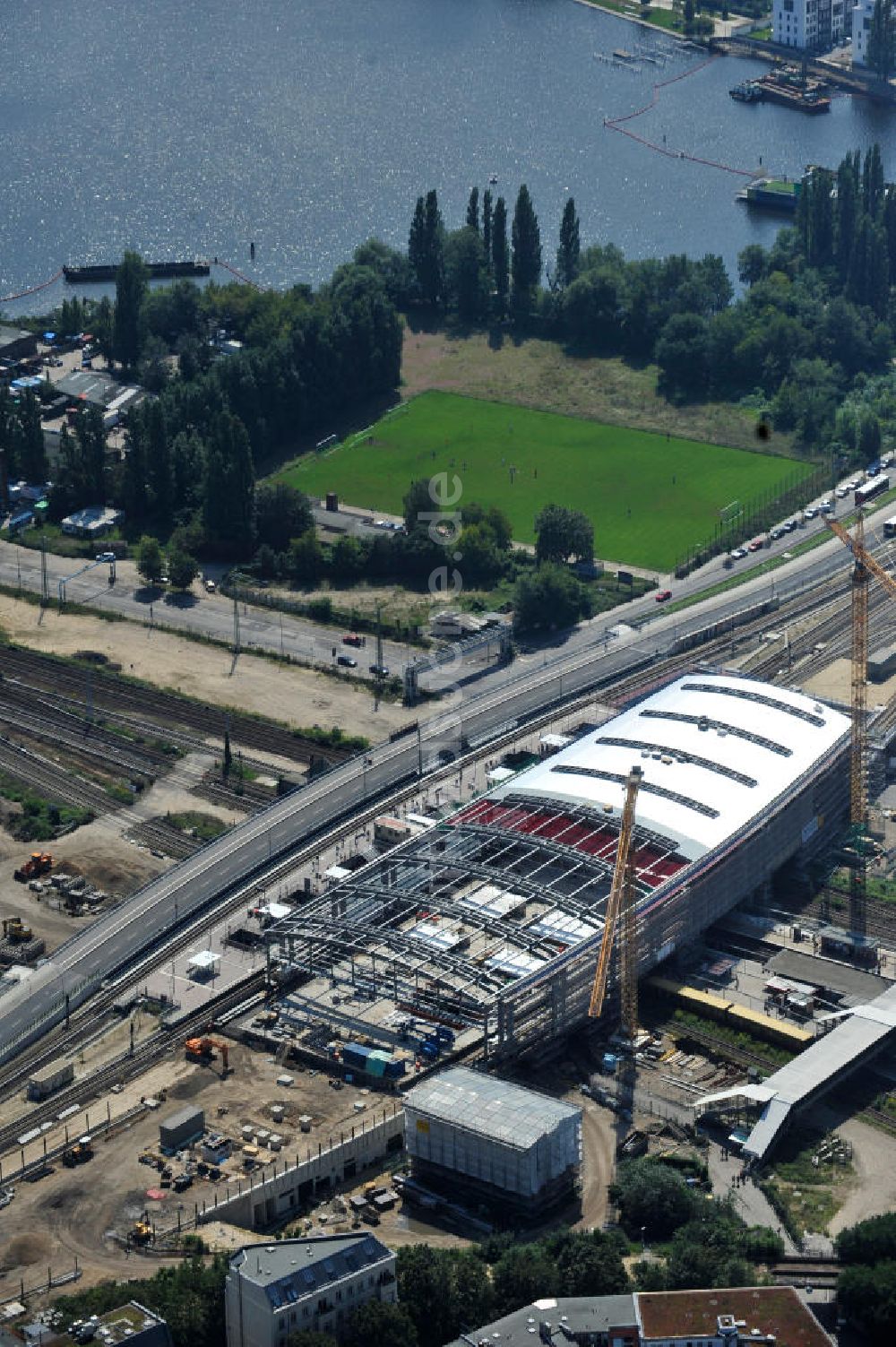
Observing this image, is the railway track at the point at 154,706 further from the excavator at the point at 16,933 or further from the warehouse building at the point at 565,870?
the excavator at the point at 16,933

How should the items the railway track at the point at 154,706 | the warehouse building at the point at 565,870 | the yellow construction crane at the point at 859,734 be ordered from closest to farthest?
the warehouse building at the point at 565,870
the yellow construction crane at the point at 859,734
the railway track at the point at 154,706

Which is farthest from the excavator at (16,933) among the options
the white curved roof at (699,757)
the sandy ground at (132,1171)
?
the white curved roof at (699,757)

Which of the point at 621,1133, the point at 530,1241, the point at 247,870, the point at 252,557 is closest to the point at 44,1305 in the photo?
the point at 530,1241

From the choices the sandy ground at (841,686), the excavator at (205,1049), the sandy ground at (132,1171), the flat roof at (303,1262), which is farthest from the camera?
the sandy ground at (841,686)

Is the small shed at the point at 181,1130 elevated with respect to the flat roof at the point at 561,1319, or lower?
lower

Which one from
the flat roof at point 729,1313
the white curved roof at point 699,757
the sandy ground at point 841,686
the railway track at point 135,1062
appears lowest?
the railway track at point 135,1062

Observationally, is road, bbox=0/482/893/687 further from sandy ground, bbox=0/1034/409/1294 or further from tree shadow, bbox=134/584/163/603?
sandy ground, bbox=0/1034/409/1294

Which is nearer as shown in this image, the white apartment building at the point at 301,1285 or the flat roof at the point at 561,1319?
the white apartment building at the point at 301,1285
